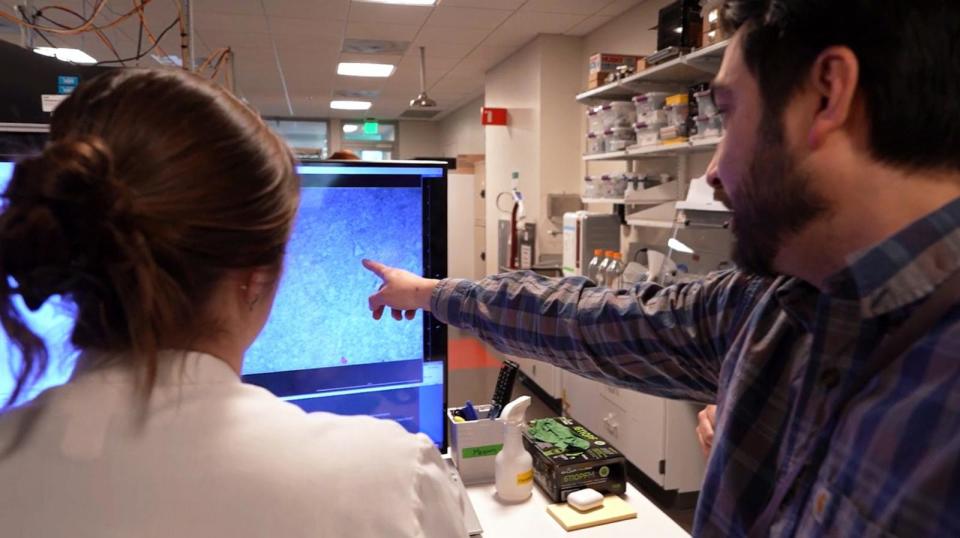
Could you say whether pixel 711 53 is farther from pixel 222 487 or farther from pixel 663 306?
pixel 222 487

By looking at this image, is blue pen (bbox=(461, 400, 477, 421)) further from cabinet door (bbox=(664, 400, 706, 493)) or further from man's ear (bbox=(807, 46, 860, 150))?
cabinet door (bbox=(664, 400, 706, 493))

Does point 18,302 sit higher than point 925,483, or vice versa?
point 18,302

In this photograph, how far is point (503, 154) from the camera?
18.7 feet

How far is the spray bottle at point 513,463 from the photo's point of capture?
1162 mm

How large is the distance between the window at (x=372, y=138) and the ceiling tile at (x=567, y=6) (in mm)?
6430

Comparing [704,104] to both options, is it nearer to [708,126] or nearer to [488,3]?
[708,126]

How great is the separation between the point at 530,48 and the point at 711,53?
2700 millimetres

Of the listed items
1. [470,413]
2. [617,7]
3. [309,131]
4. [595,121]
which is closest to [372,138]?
[309,131]

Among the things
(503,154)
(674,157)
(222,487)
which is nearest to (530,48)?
(503,154)

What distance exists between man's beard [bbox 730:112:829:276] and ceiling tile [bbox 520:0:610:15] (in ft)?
12.1

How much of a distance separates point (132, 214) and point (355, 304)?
2.01 feet

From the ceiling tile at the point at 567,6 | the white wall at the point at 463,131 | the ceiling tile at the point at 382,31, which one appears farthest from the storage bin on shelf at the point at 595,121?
the white wall at the point at 463,131

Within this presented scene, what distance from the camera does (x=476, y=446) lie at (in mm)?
1242

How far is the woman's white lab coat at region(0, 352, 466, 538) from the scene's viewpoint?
0.46m
